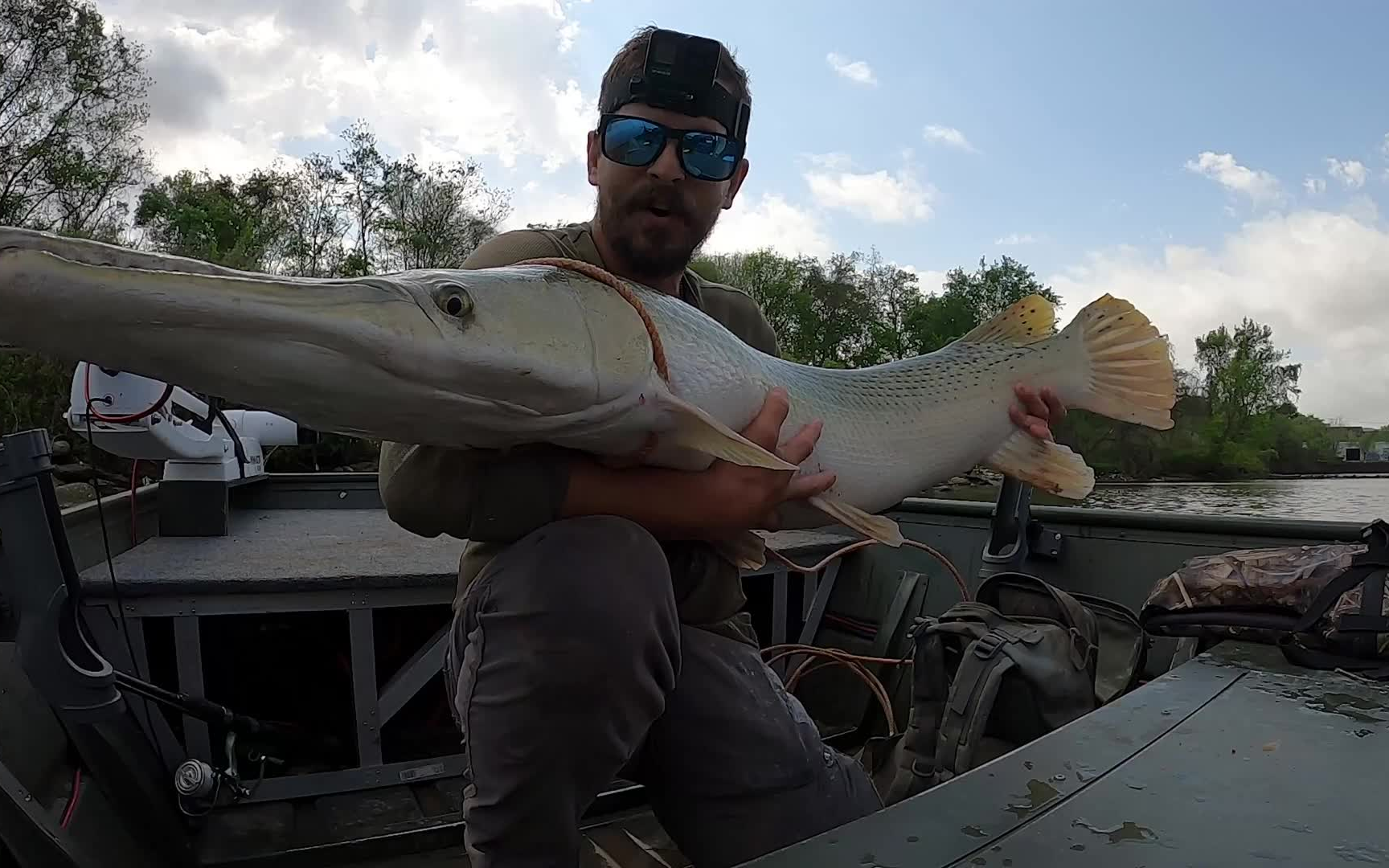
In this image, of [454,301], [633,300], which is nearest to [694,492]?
[633,300]

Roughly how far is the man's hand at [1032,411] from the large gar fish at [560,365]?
0.07 feet

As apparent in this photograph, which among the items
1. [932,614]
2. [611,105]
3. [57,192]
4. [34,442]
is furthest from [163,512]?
[57,192]

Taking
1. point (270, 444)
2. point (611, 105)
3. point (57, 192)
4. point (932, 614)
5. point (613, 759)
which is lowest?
point (932, 614)

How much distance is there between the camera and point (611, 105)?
1.95m

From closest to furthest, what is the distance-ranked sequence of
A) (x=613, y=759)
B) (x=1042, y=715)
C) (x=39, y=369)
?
(x=613, y=759), (x=1042, y=715), (x=39, y=369)

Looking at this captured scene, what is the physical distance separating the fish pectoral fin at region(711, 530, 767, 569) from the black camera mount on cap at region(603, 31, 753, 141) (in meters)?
0.99

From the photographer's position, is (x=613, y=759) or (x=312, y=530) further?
(x=312, y=530)

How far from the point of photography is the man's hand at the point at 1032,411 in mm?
2227

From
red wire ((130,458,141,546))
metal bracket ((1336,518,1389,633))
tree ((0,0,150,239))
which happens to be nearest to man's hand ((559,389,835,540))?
metal bracket ((1336,518,1389,633))

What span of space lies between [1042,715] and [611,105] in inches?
76.8

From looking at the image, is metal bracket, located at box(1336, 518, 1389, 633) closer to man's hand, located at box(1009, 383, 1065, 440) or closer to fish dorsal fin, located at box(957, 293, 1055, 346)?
man's hand, located at box(1009, 383, 1065, 440)

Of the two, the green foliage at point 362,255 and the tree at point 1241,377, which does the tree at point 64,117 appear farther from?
the tree at point 1241,377

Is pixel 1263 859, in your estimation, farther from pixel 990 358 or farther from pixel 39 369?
pixel 39 369

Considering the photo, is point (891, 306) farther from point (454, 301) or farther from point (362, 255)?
point (454, 301)
